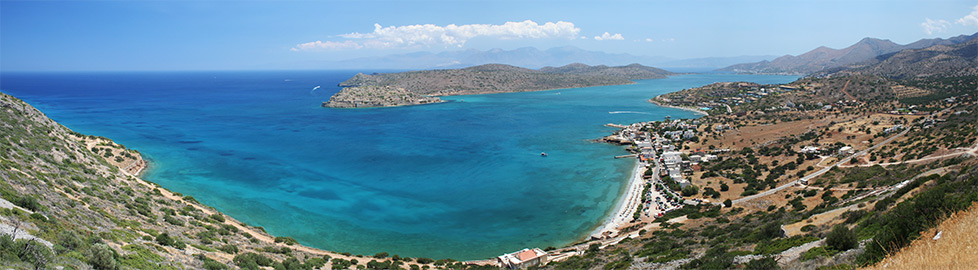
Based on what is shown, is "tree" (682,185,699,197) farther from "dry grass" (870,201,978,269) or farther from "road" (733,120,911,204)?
"dry grass" (870,201,978,269)

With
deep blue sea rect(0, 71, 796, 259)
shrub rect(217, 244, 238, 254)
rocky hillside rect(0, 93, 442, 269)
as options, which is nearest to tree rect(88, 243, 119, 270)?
rocky hillside rect(0, 93, 442, 269)

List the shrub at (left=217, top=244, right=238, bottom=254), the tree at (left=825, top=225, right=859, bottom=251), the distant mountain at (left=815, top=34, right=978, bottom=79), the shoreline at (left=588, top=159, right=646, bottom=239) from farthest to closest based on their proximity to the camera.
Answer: the distant mountain at (left=815, top=34, right=978, bottom=79) → the shoreline at (left=588, top=159, right=646, bottom=239) → the shrub at (left=217, top=244, right=238, bottom=254) → the tree at (left=825, top=225, right=859, bottom=251)

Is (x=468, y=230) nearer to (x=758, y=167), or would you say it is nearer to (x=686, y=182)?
(x=686, y=182)

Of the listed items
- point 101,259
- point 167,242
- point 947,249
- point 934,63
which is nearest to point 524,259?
point 167,242

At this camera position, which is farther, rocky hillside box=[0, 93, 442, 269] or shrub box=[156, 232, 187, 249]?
shrub box=[156, 232, 187, 249]

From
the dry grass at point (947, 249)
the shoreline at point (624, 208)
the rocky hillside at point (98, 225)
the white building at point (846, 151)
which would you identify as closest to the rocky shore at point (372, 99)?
the rocky hillside at point (98, 225)

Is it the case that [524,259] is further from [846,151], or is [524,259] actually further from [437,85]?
[437,85]
